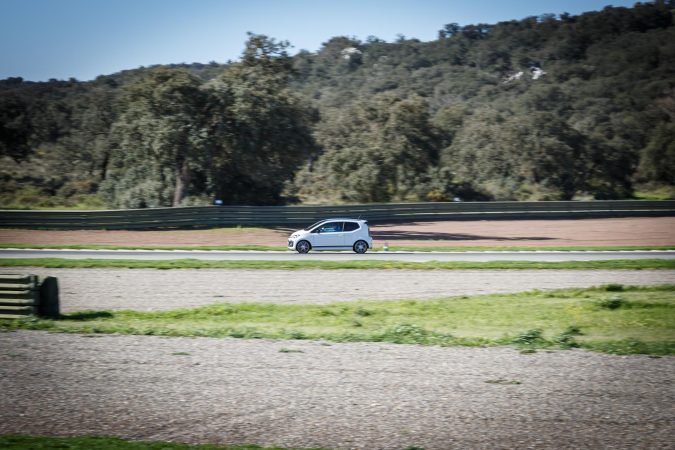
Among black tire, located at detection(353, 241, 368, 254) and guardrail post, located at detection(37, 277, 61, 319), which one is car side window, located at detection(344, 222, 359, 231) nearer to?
black tire, located at detection(353, 241, 368, 254)

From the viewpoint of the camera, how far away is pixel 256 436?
27.6 ft

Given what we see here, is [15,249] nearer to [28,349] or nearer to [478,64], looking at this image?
[28,349]

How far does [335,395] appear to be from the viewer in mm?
9945

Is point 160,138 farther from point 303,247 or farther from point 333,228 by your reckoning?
point 333,228

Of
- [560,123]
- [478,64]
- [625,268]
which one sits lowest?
[625,268]

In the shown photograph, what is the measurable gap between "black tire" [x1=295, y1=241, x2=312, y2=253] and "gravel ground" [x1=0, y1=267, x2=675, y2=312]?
5749mm

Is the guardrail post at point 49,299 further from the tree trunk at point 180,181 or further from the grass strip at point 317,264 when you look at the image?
the tree trunk at point 180,181

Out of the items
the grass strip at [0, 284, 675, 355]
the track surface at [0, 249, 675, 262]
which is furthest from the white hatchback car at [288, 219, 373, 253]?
the grass strip at [0, 284, 675, 355]

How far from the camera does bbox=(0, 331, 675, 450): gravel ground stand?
8.45m

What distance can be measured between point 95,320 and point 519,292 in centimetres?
1141

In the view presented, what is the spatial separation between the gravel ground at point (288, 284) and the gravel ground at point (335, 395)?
496 cm

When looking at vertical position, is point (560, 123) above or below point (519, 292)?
above

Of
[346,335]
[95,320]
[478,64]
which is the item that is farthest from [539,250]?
[478,64]

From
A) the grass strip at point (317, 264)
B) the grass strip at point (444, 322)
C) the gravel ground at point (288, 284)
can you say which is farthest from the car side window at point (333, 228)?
the grass strip at point (444, 322)
